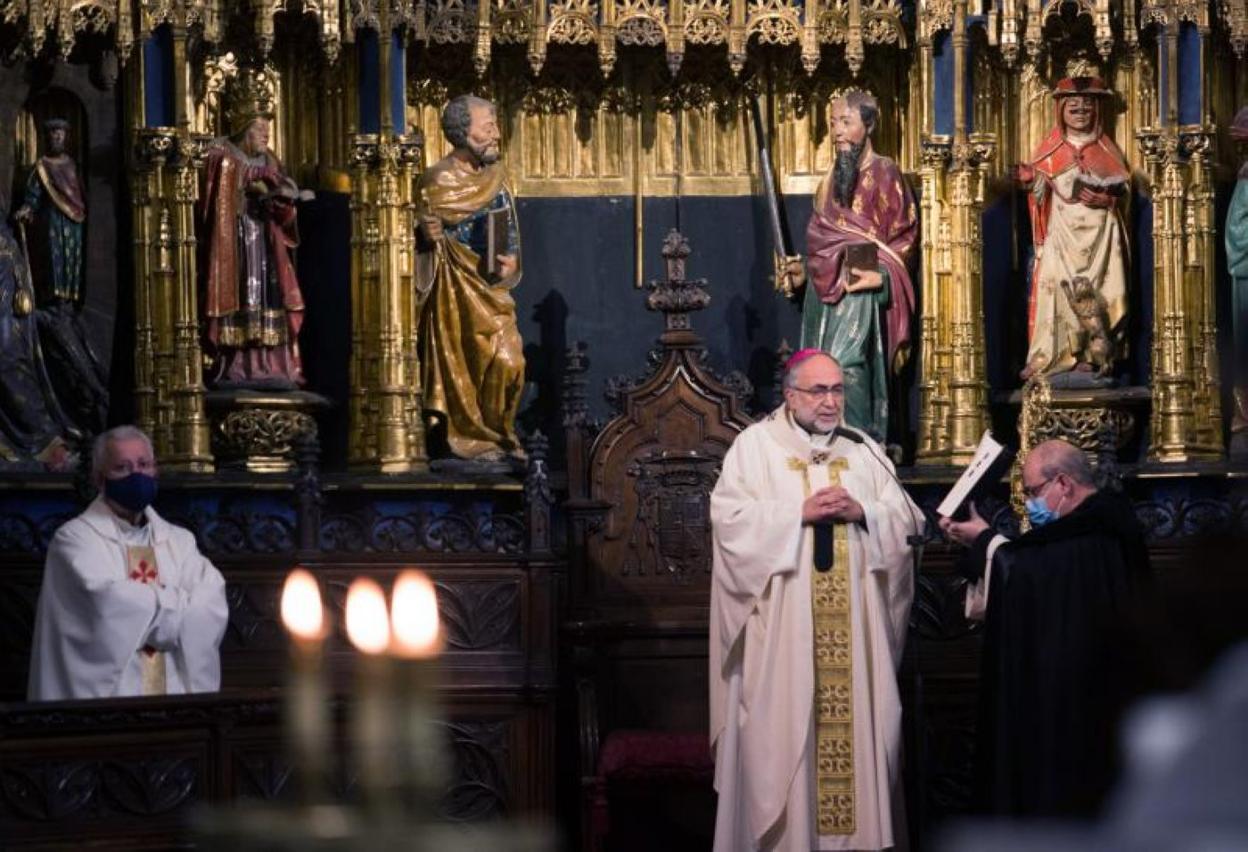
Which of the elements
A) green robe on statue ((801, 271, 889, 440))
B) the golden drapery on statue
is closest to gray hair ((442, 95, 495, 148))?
the golden drapery on statue

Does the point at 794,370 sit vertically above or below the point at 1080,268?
below

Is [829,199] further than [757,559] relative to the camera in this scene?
Yes

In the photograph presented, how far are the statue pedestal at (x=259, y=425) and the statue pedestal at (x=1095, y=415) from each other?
3799 millimetres

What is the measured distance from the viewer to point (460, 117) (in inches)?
436

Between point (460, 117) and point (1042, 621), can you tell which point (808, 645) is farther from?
point (460, 117)

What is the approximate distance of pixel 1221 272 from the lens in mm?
11242

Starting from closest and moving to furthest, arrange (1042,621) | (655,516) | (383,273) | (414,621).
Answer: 1. (414,621)
2. (1042,621)
3. (655,516)
4. (383,273)

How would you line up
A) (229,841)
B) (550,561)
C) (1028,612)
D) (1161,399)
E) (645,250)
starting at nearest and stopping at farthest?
(229,841)
(1028,612)
(550,561)
(1161,399)
(645,250)

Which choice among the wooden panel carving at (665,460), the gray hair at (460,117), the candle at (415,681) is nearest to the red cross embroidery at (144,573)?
the wooden panel carving at (665,460)

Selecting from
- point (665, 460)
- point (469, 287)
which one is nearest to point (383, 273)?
point (469, 287)

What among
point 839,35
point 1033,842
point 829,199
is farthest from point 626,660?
point 1033,842

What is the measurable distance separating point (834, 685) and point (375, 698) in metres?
6.82

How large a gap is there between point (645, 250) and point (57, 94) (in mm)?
3288

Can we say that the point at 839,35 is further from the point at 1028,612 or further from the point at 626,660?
the point at 1028,612
